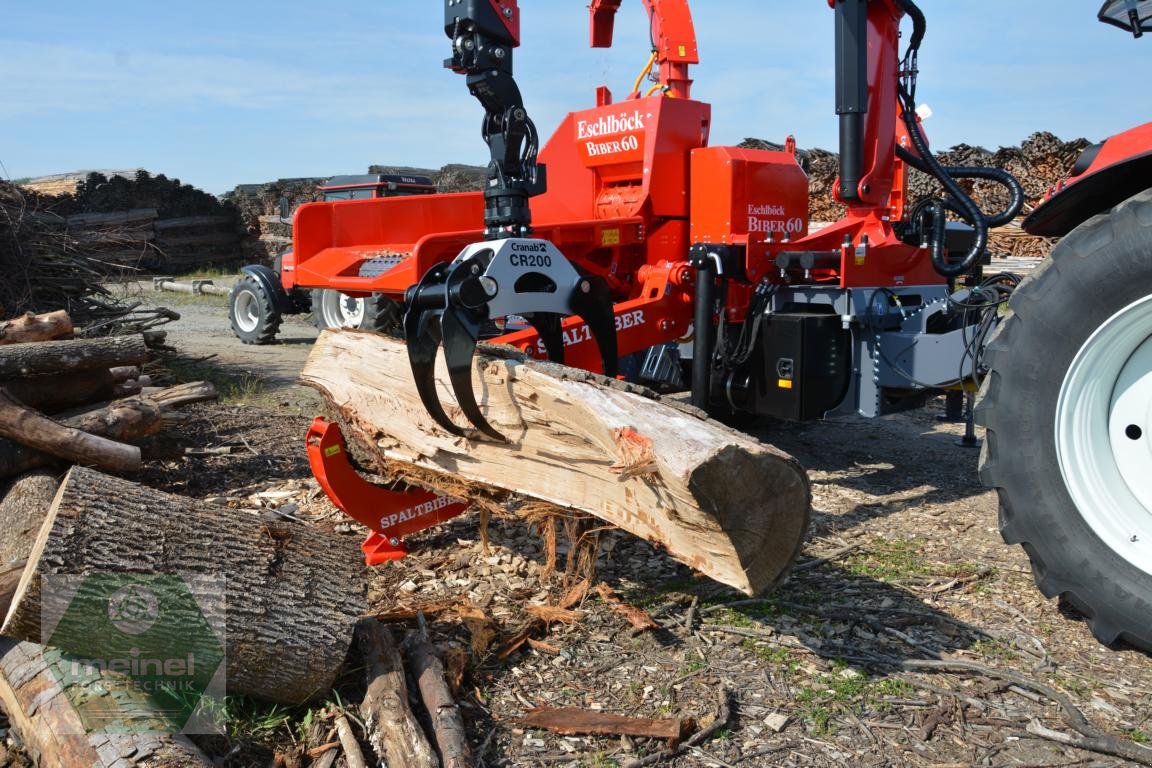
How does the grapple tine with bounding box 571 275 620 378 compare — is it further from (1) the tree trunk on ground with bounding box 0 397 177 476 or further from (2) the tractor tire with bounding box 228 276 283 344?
(2) the tractor tire with bounding box 228 276 283 344

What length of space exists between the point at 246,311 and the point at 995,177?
30.2 ft

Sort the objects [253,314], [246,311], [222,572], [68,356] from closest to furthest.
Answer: [222,572] → [68,356] → [253,314] → [246,311]

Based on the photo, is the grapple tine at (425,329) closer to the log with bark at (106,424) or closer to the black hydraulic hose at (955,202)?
the log with bark at (106,424)

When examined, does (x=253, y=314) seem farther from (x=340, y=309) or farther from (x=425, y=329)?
(x=425, y=329)

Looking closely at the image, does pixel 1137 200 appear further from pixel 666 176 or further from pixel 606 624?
pixel 666 176

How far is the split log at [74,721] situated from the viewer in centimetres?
254

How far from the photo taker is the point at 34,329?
605 centimetres

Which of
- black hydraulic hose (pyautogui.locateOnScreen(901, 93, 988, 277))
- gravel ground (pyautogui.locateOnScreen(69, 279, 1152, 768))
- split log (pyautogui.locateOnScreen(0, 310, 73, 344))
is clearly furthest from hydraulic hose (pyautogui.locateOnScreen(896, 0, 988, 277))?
split log (pyautogui.locateOnScreen(0, 310, 73, 344))

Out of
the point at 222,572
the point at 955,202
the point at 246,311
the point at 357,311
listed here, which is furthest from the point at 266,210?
the point at 222,572

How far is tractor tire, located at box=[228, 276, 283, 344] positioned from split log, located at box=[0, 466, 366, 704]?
869cm

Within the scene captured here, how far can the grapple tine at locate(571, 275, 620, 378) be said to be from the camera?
170 inches

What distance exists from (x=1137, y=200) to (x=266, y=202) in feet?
62.2

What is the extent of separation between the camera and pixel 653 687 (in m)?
3.17

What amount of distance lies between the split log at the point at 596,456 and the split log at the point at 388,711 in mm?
803
